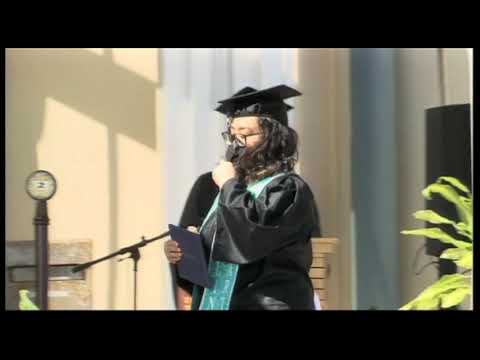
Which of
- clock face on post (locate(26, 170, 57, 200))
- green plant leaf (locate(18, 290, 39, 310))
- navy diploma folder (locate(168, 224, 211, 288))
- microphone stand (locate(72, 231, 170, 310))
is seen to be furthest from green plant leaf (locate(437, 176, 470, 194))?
green plant leaf (locate(18, 290, 39, 310))

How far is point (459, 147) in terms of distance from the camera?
13.2 ft

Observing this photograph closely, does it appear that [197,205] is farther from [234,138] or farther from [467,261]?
[467,261]

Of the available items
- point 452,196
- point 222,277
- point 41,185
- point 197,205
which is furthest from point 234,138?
point 452,196

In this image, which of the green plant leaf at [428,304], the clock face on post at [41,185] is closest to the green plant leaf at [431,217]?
the green plant leaf at [428,304]

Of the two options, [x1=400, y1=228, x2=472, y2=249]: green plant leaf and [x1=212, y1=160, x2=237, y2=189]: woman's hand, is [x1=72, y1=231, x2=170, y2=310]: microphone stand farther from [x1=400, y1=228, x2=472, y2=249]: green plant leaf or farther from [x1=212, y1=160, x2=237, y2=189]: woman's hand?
[x1=400, y1=228, x2=472, y2=249]: green plant leaf

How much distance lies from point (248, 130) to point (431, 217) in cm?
105

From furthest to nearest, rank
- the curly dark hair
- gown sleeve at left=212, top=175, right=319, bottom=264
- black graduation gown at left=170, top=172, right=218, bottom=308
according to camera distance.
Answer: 1. black graduation gown at left=170, top=172, right=218, bottom=308
2. the curly dark hair
3. gown sleeve at left=212, top=175, right=319, bottom=264

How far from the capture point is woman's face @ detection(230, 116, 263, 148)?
12.6 ft

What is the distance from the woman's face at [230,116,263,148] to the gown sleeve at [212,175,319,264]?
0.21 metres

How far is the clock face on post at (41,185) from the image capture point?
400 centimetres

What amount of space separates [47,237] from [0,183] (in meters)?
0.37

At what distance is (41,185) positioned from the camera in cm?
400
